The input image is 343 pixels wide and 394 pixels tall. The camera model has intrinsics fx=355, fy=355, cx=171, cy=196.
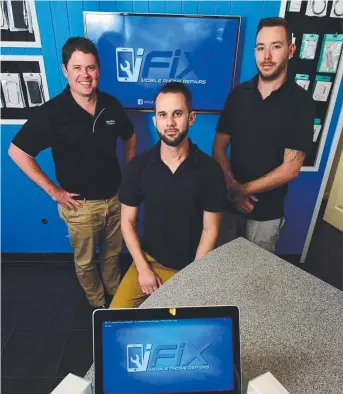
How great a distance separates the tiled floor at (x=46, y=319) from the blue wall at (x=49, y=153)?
235mm

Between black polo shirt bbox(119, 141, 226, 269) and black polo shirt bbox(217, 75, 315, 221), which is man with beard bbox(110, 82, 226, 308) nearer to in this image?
black polo shirt bbox(119, 141, 226, 269)

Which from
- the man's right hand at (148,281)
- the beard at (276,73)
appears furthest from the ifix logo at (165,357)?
the beard at (276,73)

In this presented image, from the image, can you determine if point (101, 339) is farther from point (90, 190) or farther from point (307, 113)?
point (307, 113)

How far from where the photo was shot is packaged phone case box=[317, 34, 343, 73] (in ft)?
7.66

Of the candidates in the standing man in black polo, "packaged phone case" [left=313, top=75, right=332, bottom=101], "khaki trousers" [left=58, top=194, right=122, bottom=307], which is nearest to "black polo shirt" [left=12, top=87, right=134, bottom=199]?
the standing man in black polo

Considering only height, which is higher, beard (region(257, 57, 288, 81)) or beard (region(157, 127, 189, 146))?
beard (region(257, 57, 288, 81))

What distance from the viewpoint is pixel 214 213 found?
5.90 feet

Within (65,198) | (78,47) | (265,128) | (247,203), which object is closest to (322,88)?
(265,128)

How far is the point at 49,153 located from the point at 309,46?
6.49 ft

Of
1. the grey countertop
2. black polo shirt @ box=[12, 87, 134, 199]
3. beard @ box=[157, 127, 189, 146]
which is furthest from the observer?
black polo shirt @ box=[12, 87, 134, 199]

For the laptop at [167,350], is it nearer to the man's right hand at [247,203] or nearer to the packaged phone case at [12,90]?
the man's right hand at [247,203]

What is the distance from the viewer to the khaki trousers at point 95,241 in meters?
2.38

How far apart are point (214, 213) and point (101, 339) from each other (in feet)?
3.25

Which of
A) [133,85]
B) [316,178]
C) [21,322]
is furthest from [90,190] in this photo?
[316,178]
